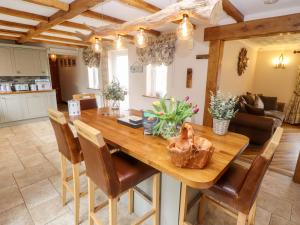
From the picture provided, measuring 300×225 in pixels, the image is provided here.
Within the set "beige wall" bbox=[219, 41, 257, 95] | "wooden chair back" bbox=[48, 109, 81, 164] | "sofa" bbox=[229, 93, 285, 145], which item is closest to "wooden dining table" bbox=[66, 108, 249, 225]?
"wooden chair back" bbox=[48, 109, 81, 164]

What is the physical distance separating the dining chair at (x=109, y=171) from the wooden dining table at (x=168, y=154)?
0.16 metres

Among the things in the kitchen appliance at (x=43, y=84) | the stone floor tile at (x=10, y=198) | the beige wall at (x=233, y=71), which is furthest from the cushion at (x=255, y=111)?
the kitchen appliance at (x=43, y=84)

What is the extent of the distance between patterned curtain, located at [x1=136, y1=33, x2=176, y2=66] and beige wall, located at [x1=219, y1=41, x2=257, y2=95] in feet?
4.19

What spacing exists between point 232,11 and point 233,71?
2416 mm

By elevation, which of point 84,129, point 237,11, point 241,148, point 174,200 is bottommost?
point 174,200

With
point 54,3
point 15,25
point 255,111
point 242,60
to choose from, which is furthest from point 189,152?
point 242,60

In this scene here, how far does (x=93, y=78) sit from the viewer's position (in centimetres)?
624

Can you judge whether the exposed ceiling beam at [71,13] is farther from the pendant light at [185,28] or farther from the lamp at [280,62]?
the lamp at [280,62]

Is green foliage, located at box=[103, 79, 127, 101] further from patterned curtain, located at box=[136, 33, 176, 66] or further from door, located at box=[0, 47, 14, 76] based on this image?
door, located at box=[0, 47, 14, 76]

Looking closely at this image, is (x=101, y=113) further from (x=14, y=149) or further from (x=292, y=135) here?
(x=292, y=135)

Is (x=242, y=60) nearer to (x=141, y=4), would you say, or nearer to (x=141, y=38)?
(x=141, y=4)

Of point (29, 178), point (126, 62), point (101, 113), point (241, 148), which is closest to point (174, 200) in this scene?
point (241, 148)

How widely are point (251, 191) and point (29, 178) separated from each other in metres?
2.72

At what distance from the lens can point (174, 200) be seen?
1.42 meters
